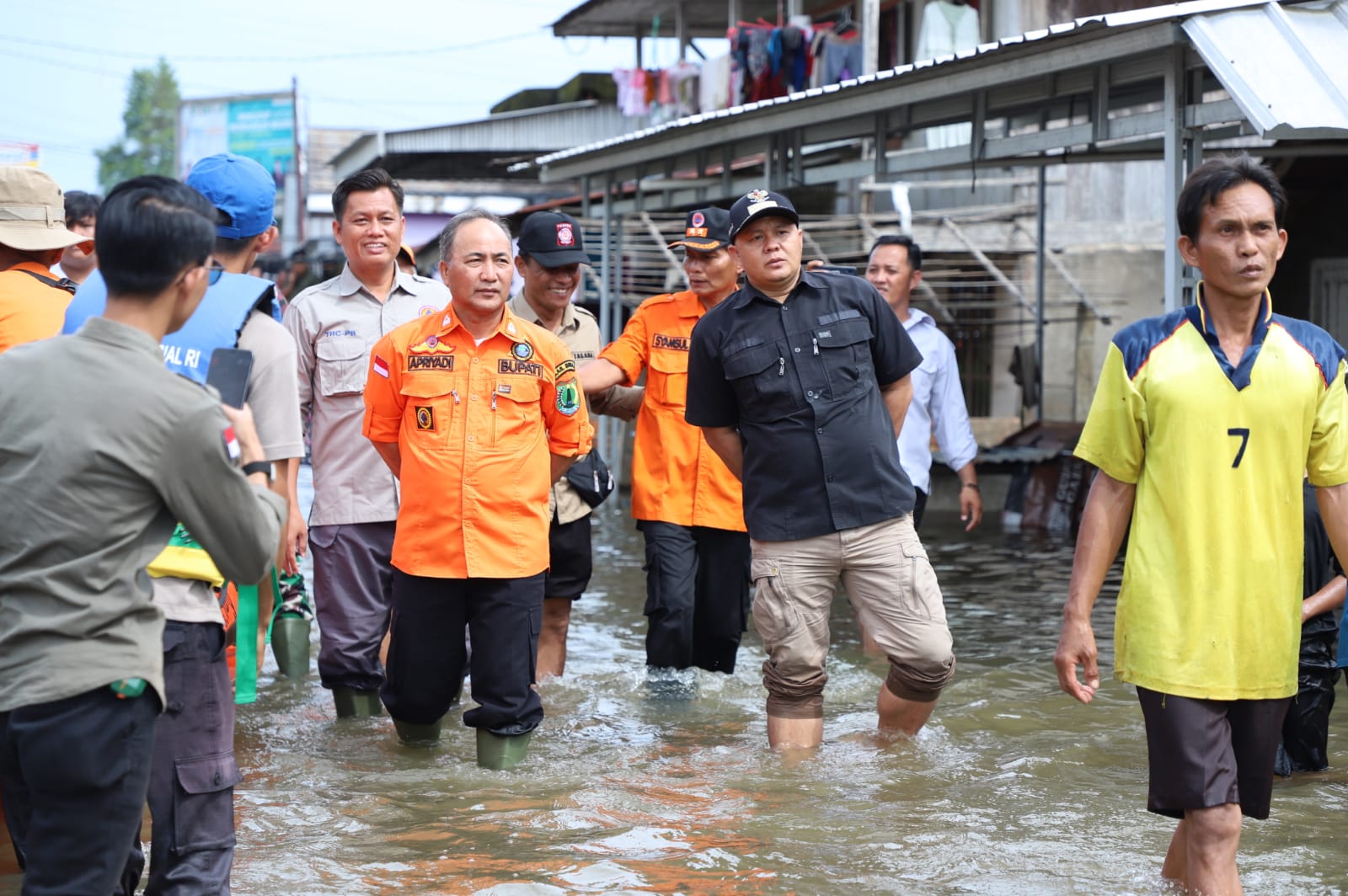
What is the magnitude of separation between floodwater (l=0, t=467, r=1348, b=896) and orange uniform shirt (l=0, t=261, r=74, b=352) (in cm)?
167

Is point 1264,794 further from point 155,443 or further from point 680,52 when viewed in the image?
point 680,52

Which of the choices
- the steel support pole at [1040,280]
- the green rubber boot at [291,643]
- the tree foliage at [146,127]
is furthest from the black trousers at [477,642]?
the tree foliage at [146,127]

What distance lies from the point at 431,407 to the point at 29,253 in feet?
4.59

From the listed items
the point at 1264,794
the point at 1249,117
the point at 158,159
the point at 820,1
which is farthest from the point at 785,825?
the point at 158,159

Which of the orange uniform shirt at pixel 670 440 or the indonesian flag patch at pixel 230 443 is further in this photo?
the orange uniform shirt at pixel 670 440

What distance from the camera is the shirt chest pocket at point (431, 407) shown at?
534 centimetres

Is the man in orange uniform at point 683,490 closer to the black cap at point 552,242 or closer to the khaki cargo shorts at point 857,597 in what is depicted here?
the black cap at point 552,242

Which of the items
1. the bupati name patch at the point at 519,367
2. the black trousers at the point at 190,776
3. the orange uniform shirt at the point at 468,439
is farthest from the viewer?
the bupati name patch at the point at 519,367

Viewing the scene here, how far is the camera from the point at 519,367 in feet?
17.8

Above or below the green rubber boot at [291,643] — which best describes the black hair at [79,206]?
above

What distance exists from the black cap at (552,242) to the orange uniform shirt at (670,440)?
17.2 inches

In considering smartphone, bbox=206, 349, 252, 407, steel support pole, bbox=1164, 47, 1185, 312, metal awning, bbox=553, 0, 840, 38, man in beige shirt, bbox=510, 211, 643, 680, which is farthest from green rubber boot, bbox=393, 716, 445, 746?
metal awning, bbox=553, 0, 840, 38

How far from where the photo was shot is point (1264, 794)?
13.0ft

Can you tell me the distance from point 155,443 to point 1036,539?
A: 36.5 feet
